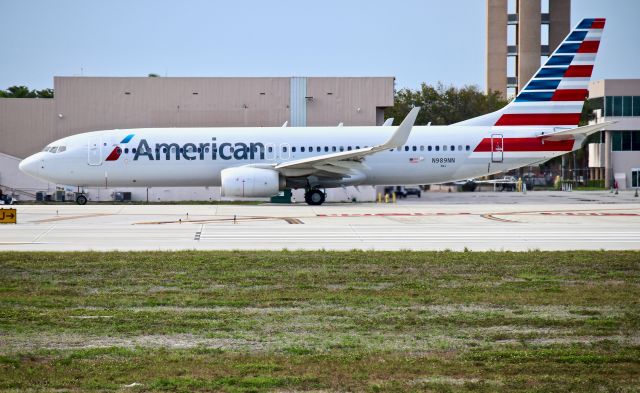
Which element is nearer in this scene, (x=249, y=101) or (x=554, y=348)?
(x=554, y=348)

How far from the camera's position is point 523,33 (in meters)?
109

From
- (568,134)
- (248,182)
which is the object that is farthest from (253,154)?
(568,134)

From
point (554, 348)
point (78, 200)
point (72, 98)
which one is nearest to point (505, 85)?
point (72, 98)

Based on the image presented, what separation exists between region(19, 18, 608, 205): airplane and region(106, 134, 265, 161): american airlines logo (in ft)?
0.14

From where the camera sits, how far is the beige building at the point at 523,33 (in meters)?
108

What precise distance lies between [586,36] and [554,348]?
3205 cm

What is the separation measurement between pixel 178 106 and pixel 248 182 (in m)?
16.4

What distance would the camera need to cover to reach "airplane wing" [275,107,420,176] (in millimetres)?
35625

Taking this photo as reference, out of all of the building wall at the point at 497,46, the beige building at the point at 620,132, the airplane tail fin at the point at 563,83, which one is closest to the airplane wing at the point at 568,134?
the airplane tail fin at the point at 563,83

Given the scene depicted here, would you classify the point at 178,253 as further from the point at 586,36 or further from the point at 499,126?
the point at 586,36

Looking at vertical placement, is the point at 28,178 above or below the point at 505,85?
below

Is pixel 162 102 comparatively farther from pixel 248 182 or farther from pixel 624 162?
pixel 624 162

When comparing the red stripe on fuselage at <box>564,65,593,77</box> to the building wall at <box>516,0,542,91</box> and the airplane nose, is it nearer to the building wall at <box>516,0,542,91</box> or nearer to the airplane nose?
the airplane nose

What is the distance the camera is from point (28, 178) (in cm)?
5047
